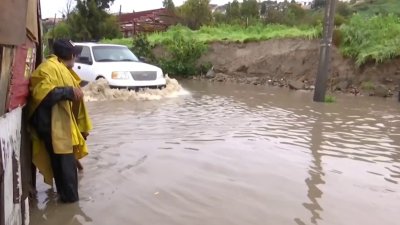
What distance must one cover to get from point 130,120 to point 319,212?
564 centimetres

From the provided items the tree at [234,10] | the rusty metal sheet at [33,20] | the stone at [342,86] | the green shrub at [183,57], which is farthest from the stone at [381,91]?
the tree at [234,10]

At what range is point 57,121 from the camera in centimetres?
441

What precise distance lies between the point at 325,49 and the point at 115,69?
18.1 ft

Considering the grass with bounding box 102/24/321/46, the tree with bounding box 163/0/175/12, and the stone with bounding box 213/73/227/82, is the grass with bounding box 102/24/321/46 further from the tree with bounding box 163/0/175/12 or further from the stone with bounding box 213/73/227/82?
the tree with bounding box 163/0/175/12

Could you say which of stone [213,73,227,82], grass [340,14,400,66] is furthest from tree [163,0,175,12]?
grass [340,14,400,66]

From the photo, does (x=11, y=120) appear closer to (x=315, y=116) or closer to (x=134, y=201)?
(x=134, y=201)

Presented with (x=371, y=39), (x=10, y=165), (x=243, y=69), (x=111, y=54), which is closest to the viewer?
(x=10, y=165)

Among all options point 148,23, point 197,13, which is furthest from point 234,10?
point 148,23

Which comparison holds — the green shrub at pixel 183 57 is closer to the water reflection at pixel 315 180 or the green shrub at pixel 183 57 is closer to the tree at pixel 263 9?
the water reflection at pixel 315 180

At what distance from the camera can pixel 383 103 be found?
13469mm

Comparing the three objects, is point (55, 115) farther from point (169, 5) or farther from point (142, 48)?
point (169, 5)

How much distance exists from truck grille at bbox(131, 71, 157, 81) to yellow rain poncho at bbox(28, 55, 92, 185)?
334 inches

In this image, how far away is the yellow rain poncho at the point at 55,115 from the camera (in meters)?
4.34

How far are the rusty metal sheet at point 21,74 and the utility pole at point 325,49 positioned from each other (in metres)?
9.31
